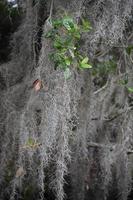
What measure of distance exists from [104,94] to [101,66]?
34.5 inches

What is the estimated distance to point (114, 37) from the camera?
3016mm

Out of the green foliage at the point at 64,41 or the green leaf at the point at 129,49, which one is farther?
the green leaf at the point at 129,49

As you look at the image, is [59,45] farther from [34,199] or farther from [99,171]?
[34,199]

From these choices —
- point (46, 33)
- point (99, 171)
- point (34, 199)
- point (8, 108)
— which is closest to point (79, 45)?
point (46, 33)

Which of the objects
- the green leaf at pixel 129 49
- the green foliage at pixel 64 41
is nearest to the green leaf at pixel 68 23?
the green foliage at pixel 64 41

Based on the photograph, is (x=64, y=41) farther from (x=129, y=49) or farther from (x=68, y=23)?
(x=129, y=49)

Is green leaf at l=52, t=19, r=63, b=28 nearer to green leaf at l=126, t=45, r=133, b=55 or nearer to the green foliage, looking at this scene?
the green foliage

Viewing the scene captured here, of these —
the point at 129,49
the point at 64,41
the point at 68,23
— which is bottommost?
the point at 129,49

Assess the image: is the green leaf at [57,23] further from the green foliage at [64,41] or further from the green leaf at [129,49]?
the green leaf at [129,49]

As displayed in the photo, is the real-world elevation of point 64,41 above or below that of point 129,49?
above

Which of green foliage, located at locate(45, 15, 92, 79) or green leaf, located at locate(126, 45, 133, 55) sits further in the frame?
green leaf, located at locate(126, 45, 133, 55)

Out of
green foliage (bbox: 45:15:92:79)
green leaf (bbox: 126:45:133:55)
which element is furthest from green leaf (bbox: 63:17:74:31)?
green leaf (bbox: 126:45:133:55)

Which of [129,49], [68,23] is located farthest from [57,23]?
[129,49]

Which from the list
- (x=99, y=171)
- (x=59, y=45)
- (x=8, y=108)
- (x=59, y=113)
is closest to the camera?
(x=59, y=45)
